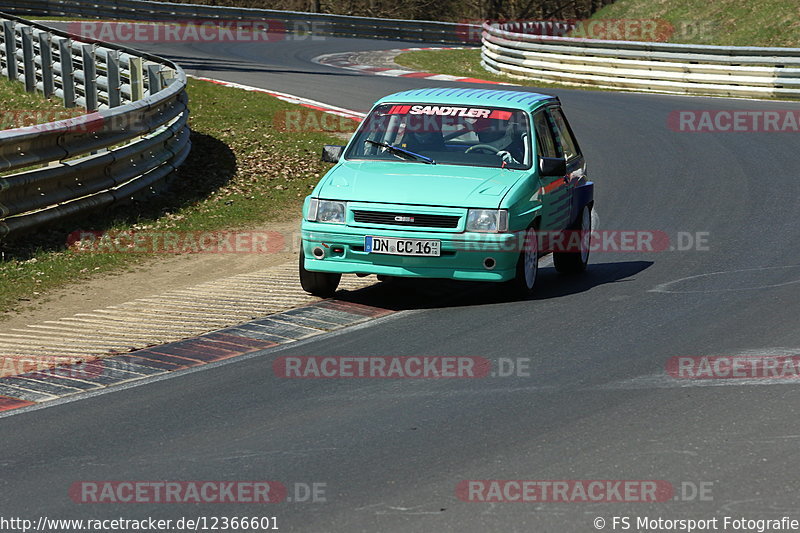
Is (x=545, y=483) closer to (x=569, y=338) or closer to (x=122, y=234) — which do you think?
(x=569, y=338)

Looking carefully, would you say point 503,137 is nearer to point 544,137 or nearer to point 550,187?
point 544,137

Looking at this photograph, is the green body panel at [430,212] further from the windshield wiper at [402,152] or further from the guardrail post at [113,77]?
the guardrail post at [113,77]

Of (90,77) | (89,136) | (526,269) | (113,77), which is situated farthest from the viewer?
(90,77)

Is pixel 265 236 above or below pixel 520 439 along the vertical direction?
below

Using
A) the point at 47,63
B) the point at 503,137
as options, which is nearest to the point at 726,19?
the point at 47,63

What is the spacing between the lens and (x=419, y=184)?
998cm

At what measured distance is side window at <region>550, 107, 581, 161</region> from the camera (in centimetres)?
1150

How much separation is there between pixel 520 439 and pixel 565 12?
55.6 meters

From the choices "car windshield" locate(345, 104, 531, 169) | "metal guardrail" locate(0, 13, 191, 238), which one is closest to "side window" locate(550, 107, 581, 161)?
"car windshield" locate(345, 104, 531, 169)

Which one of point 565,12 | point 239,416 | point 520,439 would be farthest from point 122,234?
point 565,12

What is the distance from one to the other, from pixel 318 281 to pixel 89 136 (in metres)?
4.25

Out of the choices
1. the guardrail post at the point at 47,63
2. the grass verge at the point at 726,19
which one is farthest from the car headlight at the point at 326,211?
the grass verge at the point at 726,19

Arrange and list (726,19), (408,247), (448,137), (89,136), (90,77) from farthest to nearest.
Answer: (726,19) < (90,77) < (89,136) < (448,137) < (408,247)

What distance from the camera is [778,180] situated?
651 inches
